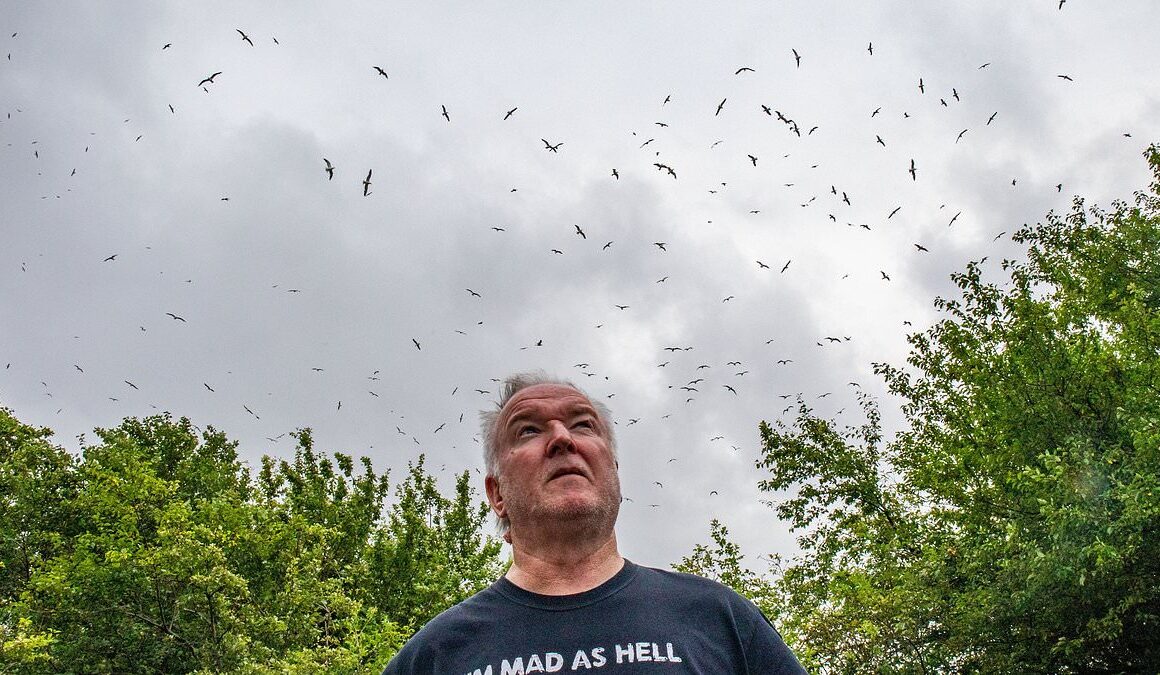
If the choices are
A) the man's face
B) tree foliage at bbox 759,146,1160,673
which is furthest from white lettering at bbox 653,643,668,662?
tree foliage at bbox 759,146,1160,673

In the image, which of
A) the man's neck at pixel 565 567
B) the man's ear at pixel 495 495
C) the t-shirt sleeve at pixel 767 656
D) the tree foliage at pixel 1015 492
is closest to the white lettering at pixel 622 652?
the man's neck at pixel 565 567

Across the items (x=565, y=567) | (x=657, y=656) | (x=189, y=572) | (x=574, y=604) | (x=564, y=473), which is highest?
(x=189, y=572)

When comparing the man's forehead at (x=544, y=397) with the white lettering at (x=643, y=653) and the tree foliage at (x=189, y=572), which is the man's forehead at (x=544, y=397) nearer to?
the white lettering at (x=643, y=653)

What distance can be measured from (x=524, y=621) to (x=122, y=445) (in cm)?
2640

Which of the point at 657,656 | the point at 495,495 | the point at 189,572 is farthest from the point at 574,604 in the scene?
the point at 189,572

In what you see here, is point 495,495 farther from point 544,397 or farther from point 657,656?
point 657,656

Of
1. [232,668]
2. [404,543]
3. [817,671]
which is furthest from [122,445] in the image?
[817,671]

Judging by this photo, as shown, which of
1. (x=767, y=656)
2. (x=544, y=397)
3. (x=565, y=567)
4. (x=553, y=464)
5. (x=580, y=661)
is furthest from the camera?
(x=544, y=397)

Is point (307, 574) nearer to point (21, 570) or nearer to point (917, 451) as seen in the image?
point (21, 570)

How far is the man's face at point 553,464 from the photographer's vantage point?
2451 mm

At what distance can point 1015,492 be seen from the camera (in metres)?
17.1

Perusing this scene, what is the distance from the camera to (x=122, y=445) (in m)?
24.5

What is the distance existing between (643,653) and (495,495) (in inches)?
35.6

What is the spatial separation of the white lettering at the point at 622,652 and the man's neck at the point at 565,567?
25 cm
